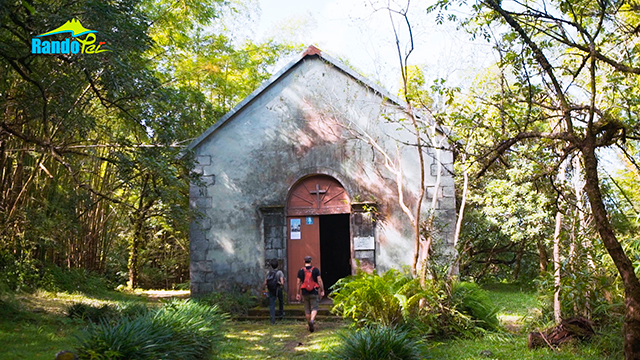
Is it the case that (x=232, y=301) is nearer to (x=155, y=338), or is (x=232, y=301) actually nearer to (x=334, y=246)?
(x=155, y=338)

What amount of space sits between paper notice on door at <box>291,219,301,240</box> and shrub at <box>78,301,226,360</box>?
5.29 metres

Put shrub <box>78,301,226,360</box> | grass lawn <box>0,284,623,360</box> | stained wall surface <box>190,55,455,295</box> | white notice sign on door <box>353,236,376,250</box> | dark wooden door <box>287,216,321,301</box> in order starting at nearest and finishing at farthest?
shrub <box>78,301,226,360</box> → grass lawn <box>0,284,623,360</box> → white notice sign on door <box>353,236,376,250</box> → stained wall surface <box>190,55,455,295</box> → dark wooden door <box>287,216,321,301</box>

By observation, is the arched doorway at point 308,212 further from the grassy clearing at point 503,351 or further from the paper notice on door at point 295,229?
the grassy clearing at point 503,351

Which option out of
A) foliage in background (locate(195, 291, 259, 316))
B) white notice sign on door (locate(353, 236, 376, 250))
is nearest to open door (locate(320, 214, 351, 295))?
white notice sign on door (locate(353, 236, 376, 250))

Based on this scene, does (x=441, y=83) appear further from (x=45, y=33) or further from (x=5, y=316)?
(x=5, y=316)

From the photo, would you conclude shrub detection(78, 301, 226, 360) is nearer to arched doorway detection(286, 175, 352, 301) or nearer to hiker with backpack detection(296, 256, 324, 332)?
hiker with backpack detection(296, 256, 324, 332)

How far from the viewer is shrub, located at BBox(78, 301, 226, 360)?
19.5ft

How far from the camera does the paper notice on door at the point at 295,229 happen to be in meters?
13.2

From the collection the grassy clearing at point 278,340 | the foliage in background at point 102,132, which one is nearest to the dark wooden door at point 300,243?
the grassy clearing at point 278,340

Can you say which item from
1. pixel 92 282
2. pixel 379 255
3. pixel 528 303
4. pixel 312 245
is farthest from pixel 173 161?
pixel 528 303

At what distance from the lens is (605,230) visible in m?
5.26

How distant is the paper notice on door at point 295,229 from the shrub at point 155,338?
5.29 m

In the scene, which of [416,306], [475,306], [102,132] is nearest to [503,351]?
[475,306]

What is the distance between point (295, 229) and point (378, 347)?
22.3 ft
